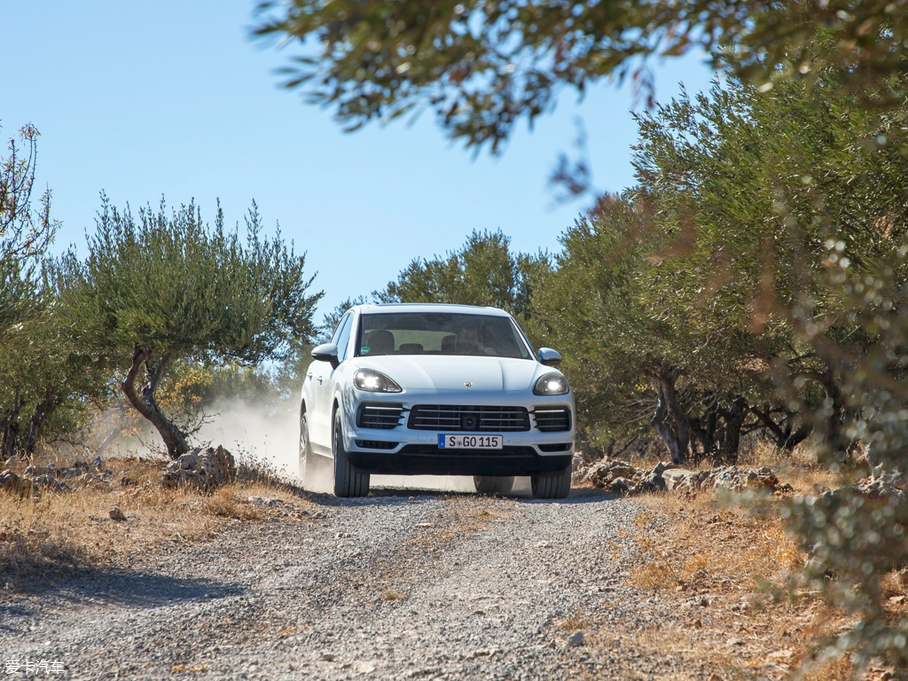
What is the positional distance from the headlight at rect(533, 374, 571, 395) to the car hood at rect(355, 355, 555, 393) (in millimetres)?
74

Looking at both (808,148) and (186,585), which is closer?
(186,585)

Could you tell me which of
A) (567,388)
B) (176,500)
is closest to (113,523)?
(176,500)

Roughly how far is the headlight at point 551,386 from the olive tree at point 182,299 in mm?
5981

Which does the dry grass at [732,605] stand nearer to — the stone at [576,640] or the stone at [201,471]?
the stone at [576,640]

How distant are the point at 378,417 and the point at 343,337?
212 cm

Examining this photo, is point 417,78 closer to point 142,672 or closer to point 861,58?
point 861,58

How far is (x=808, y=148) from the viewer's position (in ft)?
29.0

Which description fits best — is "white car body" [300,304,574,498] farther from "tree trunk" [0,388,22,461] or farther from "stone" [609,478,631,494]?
Result: "tree trunk" [0,388,22,461]

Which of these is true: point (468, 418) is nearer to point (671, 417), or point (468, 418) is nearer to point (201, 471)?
point (201, 471)

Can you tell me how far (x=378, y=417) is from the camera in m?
9.48

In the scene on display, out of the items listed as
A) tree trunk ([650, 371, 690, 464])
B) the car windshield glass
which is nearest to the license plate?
the car windshield glass

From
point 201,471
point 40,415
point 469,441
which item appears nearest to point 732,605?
point 469,441

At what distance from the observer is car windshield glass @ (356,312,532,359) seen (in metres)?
10.7

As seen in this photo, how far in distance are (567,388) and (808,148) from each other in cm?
327
